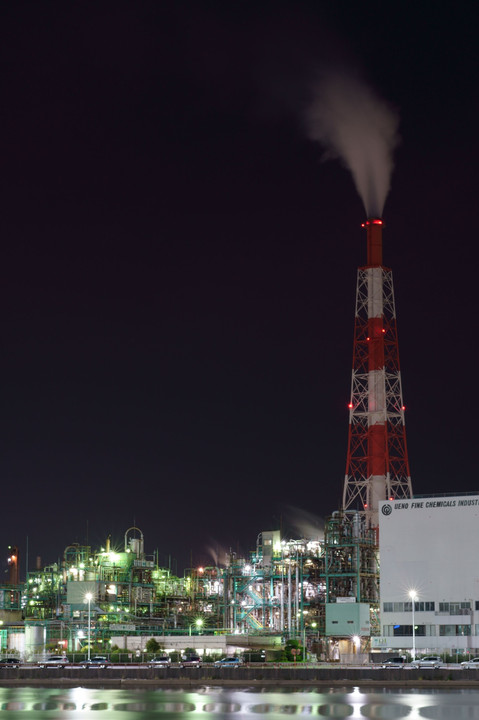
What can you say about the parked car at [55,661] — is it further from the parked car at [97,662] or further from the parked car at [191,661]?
the parked car at [191,661]

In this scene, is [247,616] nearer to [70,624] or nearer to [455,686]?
[70,624]

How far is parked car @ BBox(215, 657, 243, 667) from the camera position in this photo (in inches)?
3518

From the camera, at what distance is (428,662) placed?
287 ft

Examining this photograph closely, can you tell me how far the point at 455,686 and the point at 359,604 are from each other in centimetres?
3380

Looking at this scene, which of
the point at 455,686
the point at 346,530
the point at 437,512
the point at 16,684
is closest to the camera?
the point at 455,686

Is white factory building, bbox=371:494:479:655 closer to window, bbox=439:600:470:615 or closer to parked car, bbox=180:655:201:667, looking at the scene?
window, bbox=439:600:470:615

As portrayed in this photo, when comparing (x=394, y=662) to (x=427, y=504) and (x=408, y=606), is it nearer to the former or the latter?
(x=408, y=606)

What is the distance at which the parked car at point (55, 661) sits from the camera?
89.9m

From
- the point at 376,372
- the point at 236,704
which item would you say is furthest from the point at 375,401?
the point at 236,704

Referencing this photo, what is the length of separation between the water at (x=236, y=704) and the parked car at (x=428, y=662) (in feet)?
37.0

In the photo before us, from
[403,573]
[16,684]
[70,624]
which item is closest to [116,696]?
[16,684]

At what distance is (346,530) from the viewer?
115 m

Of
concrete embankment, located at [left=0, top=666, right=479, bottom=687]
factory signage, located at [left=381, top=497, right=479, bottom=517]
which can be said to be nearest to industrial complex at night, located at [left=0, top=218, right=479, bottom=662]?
factory signage, located at [left=381, top=497, right=479, bottom=517]

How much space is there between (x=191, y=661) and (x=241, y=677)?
43.2ft
